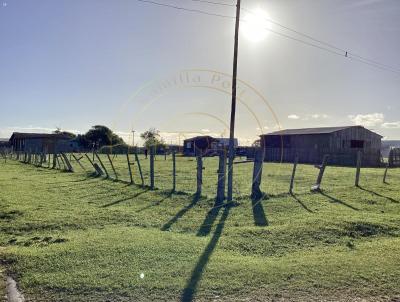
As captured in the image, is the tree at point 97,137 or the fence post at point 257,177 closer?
the fence post at point 257,177

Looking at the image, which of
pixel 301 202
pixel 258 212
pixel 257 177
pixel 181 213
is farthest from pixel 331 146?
pixel 181 213

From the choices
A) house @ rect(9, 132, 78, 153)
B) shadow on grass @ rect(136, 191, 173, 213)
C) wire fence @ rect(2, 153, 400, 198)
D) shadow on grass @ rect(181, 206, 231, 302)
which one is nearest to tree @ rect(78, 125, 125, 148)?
house @ rect(9, 132, 78, 153)

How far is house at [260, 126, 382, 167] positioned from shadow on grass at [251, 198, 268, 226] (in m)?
23.5

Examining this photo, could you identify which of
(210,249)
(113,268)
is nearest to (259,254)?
(210,249)

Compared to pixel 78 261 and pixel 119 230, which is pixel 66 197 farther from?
pixel 78 261

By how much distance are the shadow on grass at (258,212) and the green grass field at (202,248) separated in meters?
0.05

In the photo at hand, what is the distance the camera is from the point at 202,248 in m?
6.02

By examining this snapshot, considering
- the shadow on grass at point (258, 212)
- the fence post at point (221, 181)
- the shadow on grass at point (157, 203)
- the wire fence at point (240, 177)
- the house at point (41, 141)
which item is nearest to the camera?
the shadow on grass at point (258, 212)

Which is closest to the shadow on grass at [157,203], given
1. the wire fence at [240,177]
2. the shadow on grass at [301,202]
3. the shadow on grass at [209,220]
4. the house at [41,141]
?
the wire fence at [240,177]

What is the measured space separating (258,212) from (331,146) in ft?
102

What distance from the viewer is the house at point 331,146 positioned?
33.8 meters

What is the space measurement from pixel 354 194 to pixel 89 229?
354 inches

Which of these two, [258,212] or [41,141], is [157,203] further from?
[41,141]

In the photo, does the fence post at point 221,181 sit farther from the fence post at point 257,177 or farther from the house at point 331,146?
the house at point 331,146
